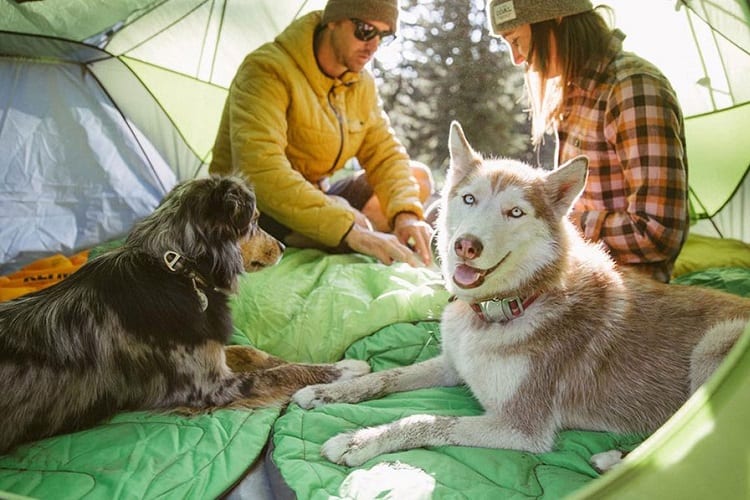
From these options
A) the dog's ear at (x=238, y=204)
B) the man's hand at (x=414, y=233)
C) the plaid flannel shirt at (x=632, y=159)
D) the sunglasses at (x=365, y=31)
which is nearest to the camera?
the dog's ear at (x=238, y=204)

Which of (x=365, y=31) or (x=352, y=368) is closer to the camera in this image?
(x=352, y=368)

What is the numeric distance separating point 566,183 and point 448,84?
2350mm

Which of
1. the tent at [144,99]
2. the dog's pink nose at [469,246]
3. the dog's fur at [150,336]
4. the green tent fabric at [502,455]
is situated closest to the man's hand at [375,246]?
the tent at [144,99]

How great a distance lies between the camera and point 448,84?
409 centimetres

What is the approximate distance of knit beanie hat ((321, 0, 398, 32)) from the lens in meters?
3.13

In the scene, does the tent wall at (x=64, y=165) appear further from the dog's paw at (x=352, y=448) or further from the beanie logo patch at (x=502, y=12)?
the beanie logo patch at (x=502, y=12)

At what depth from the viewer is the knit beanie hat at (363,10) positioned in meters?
3.13

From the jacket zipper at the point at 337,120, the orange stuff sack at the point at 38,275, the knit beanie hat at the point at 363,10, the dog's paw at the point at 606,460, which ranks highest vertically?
the knit beanie hat at the point at 363,10

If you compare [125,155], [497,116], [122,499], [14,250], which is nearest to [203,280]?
[122,499]

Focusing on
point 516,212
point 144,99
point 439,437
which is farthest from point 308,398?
point 144,99

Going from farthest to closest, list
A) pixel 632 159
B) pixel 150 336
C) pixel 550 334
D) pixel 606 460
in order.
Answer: pixel 632 159 < pixel 150 336 < pixel 550 334 < pixel 606 460

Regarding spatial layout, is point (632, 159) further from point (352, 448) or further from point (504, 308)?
point (352, 448)

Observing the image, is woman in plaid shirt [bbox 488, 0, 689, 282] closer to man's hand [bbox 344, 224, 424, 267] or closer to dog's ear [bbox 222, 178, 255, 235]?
man's hand [bbox 344, 224, 424, 267]

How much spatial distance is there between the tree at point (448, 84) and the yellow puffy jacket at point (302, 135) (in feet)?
1.28
